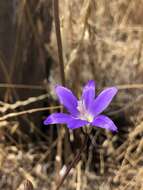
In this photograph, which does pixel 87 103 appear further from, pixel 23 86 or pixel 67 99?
pixel 23 86

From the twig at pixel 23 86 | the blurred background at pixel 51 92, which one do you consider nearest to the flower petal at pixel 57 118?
the blurred background at pixel 51 92

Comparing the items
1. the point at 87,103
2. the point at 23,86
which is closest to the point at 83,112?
the point at 87,103

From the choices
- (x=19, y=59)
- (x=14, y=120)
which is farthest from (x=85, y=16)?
(x=14, y=120)

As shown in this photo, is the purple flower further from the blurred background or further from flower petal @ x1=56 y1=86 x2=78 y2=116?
the blurred background

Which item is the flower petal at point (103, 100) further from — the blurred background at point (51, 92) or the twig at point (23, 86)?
the twig at point (23, 86)

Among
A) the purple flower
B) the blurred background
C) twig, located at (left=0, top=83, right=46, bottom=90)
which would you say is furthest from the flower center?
A: twig, located at (left=0, top=83, right=46, bottom=90)
